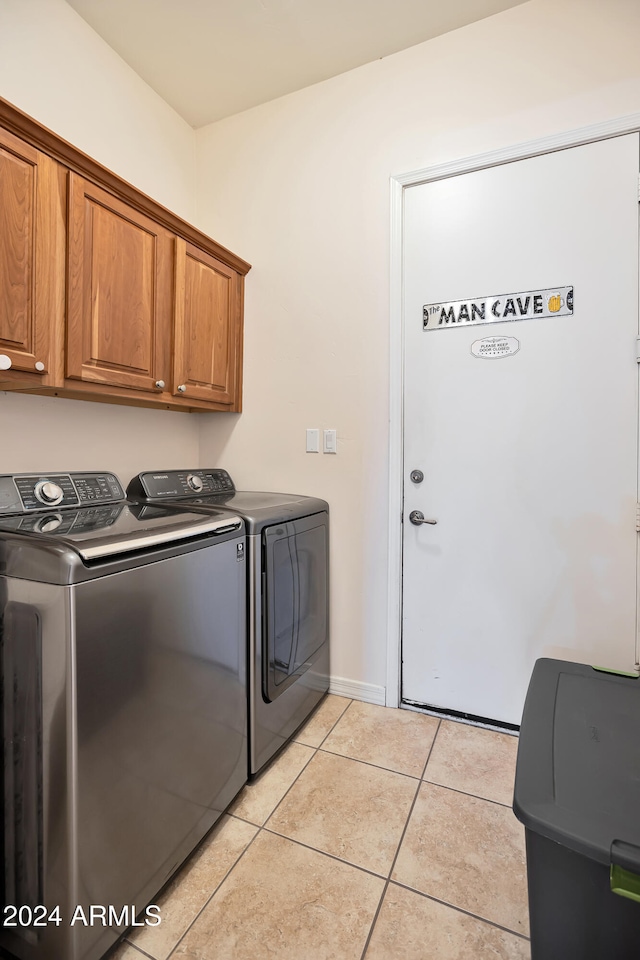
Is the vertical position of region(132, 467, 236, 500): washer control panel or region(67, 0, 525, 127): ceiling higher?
region(67, 0, 525, 127): ceiling

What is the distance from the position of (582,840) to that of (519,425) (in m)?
1.40

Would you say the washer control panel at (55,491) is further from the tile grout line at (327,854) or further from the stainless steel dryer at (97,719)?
the tile grout line at (327,854)

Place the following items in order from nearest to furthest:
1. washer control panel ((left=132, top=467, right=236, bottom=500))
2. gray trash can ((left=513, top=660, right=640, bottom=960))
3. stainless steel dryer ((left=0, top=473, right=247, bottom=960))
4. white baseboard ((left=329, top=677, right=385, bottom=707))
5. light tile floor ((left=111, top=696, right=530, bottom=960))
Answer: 1. gray trash can ((left=513, top=660, right=640, bottom=960))
2. stainless steel dryer ((left=0, top=473, right=247, bottom=960))
3. light tile floor ((left=111, top=696, right=530, bottom=960))
4. washer control panel ((left=132, top=467, right=236, bottom=500))
5. white baseboard ((left=329, top=677, right=385, bottom=707))

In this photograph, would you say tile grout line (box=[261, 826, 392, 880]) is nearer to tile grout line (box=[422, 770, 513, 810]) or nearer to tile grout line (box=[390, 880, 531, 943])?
tile grout line (box=[390, 880, 531, 943])

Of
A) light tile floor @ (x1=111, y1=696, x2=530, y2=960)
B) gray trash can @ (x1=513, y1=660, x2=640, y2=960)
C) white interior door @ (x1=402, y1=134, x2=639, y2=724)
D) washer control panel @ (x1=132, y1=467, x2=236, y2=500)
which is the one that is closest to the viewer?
gray trash can @ (x1=513, y1=660, x2=640, y2=960)

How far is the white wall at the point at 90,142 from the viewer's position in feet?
5.31

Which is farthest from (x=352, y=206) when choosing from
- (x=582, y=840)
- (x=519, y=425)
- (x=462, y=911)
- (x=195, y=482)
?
(x=462, y=911)

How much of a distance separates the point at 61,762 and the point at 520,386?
74.1 inches

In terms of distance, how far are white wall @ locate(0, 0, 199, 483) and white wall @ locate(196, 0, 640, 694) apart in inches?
8.2

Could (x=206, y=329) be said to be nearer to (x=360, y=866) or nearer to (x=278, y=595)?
(x=278, y=595)

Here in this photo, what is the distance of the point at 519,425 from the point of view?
5.89 ft

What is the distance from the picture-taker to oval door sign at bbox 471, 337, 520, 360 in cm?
179

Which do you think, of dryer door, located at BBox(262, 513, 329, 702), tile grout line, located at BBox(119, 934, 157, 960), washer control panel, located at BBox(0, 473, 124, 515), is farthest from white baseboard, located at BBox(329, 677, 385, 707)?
washer control panel, located at BBox(0, 473, 124, 515)

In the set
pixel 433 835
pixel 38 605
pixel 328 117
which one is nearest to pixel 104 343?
pixel 38 605
